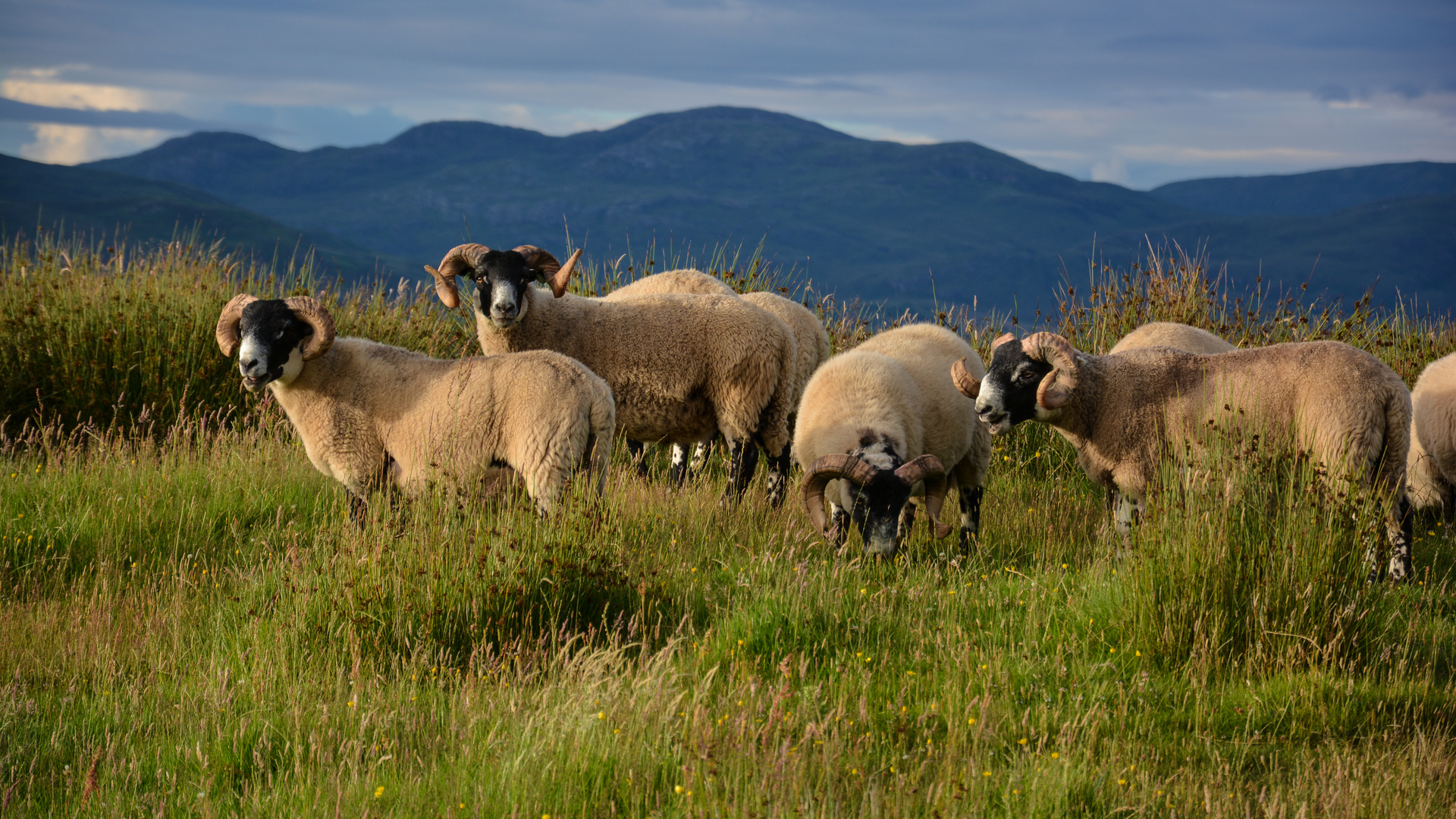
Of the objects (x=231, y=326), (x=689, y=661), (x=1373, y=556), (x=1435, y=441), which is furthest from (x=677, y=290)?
(x=1373, y=556)

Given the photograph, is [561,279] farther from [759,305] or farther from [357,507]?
[357,507]

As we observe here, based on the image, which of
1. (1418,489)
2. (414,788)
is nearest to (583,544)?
(414,788)

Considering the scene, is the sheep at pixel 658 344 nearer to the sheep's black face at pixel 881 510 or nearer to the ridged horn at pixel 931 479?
the ridged horn at pixel 931 479

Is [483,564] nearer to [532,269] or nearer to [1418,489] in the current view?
[532,269]

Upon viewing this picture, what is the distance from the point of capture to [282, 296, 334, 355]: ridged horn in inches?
283

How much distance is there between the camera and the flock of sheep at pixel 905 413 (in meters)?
6.69

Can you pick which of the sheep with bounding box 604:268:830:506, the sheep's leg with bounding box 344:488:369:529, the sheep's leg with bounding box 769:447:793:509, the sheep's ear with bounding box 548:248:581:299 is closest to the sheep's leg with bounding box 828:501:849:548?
the sheep's leg with bounding box 769:447:793:509

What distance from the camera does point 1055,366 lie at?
711cm

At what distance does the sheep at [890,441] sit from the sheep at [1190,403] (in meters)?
0.67

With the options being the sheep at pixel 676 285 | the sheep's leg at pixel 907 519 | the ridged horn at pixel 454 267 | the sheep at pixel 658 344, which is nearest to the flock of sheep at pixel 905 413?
the sheep's leg at pixel 907 519

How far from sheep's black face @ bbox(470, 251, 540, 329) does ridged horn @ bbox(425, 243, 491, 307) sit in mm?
113

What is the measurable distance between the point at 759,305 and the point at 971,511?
3120mm

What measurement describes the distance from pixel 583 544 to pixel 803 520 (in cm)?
234

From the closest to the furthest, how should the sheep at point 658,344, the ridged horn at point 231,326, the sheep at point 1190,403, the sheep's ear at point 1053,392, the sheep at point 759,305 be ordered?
1. the sheep at point 1190,403
2. the sheep's ear at point 1053,392
3. the ridged horn at point 231,326
4. the sheep at point 658,344
5. the sheep at point 759,305
